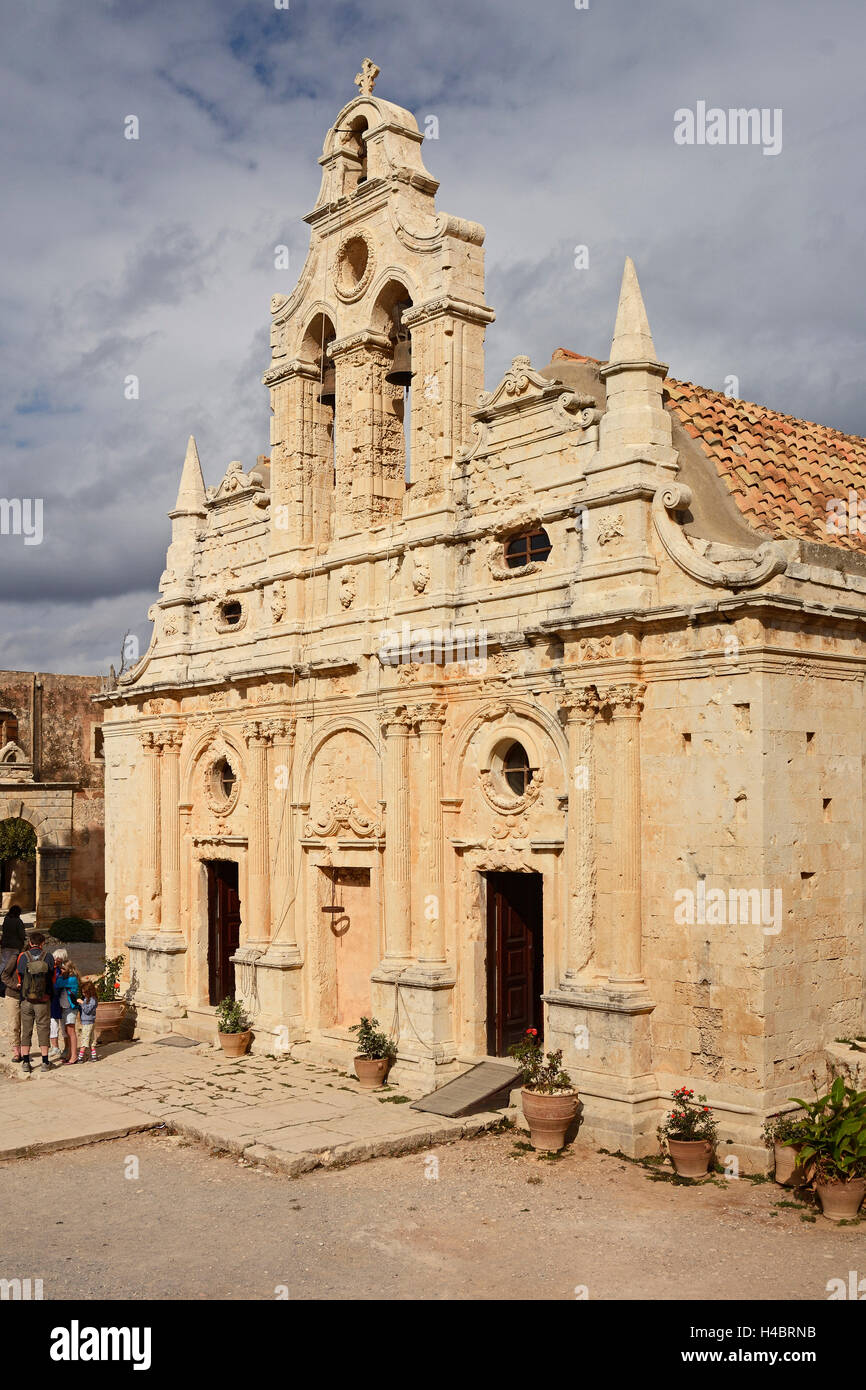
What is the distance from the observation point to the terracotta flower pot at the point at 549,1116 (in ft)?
45.0

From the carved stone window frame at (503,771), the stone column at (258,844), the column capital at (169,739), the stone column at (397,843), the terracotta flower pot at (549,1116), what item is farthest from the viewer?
the column capital at (169,739)

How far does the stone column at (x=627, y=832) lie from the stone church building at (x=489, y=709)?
4cm

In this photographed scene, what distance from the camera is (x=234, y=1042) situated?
62.8 feet

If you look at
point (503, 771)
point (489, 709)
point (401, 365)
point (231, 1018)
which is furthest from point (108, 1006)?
point (401, 365)

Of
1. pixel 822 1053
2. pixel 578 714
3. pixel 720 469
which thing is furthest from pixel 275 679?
pixel 822 1053

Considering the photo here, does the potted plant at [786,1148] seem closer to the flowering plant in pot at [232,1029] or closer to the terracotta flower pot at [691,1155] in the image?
the terracotta flower pot at [691,1155]

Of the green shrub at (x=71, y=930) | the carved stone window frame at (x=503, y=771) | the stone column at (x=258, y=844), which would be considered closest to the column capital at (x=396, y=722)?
the carved stone window frame at (x=503, y=771)

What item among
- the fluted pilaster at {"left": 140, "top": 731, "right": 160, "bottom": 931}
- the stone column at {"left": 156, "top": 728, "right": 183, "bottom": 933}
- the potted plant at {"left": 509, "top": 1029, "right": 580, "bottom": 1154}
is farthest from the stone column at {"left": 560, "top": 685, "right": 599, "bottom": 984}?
the fluted pilaster at {"left": 140, "top": 731, "right": 160, "bottom": 931}

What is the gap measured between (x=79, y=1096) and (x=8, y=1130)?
5.98ft

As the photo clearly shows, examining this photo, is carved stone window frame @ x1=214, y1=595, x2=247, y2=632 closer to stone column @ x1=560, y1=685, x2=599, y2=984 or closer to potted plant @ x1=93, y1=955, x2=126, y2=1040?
potted plant @ x1=93, y1=955, x2=126, y2=1040

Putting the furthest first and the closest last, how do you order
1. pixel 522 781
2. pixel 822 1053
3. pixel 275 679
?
pixel 275 679 < pixel 522 781 < pixel 822 1053

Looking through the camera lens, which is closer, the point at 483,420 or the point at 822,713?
the point at 822,713

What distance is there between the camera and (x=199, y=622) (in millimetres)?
23047

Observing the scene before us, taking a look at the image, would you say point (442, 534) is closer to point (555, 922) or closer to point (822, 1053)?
point (555, 922)
